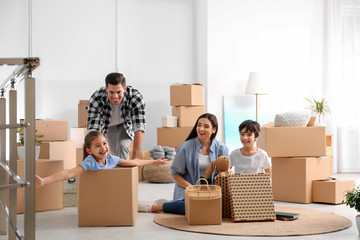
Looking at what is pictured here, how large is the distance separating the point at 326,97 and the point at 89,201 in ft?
15.7

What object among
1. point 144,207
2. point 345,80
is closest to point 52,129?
point 144,207

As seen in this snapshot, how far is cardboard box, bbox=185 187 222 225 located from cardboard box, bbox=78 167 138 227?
37cm

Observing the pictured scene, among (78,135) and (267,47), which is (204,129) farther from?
(267,47)

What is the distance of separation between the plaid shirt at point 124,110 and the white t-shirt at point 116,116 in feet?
0.08

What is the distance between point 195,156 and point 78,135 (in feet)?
9.43

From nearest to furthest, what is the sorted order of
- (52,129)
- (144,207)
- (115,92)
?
(115,92) → (144,207) → (52,129)

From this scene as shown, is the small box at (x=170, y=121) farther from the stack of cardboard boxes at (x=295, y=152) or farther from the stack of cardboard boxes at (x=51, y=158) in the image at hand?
the stack of cardboard boxes at (x=295, y=152)

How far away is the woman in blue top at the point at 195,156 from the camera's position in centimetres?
340

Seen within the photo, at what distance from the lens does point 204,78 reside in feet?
21.8

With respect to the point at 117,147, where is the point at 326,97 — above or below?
above

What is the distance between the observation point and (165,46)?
6.89m

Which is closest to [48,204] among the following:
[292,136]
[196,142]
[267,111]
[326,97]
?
[196,142]

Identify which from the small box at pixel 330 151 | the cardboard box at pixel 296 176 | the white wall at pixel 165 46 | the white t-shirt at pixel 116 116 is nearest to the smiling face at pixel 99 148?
the white t-shirt at pixel 116 116

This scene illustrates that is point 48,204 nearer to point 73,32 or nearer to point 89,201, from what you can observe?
point 89,201
